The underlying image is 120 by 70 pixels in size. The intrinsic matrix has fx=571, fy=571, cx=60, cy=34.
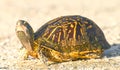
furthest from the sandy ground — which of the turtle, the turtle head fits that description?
the turtle head

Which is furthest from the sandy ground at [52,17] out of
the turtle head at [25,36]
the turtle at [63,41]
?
the turtle head at [25,36]

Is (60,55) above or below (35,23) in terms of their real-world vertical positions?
below

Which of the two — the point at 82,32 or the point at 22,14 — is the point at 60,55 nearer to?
the point at 82,32

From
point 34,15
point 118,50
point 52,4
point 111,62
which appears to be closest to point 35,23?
point 34,15

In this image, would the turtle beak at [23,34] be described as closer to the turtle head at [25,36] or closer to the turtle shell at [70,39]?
the turtle head at [25,36]

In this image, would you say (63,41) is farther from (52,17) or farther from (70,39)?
(52,17)

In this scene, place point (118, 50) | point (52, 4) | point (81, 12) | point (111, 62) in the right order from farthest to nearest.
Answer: point (52, 4), point (81, 12), point (118, 50), point (111, 62)

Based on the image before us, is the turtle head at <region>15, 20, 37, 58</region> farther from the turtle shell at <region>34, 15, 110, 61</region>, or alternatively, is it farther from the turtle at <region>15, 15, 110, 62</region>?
the turtle shell at <region>34, 15, 110, 61</region>
